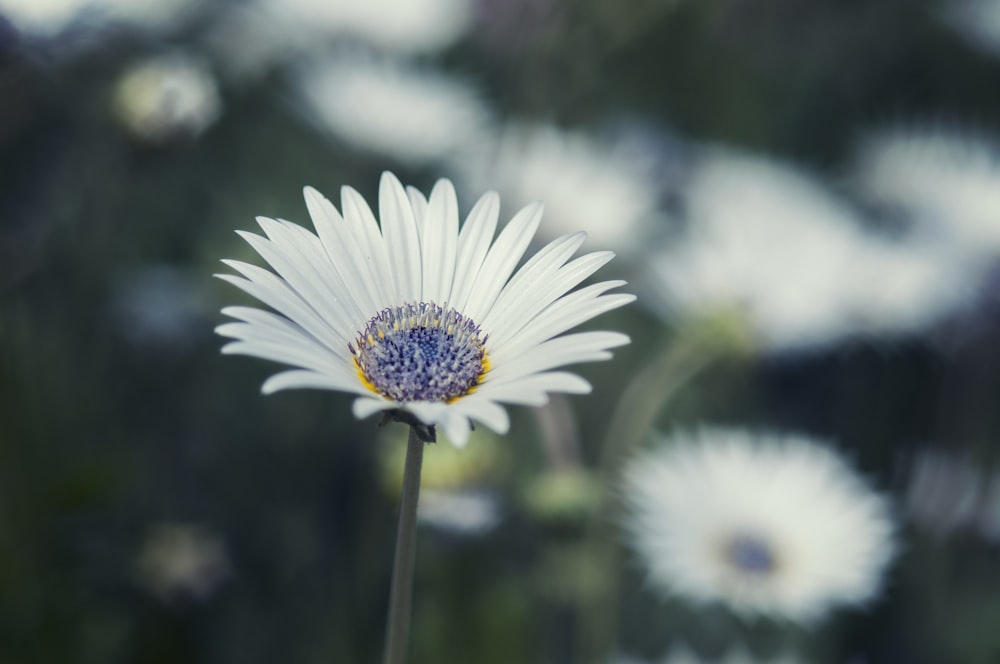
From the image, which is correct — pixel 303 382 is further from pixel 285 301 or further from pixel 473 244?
pixel 473 244

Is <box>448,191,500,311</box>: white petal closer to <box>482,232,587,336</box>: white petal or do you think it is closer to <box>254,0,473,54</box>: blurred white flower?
<box>482,232,587,336</box>: white petal

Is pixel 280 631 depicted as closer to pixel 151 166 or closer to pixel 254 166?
pixel 151 166

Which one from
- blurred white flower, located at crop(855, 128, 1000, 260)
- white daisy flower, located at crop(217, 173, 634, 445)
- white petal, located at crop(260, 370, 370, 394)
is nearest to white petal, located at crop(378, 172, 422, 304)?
white daisy flower, located at crop(217, 173, 634, 445)

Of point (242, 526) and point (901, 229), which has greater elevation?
point (901, 229)

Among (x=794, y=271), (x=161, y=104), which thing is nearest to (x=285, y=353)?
(x=161, y=104)

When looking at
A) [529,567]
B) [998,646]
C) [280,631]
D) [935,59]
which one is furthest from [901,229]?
[280,631]

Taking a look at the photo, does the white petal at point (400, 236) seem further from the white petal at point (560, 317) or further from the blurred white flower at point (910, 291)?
the blurred white flower at point (910, 291)
